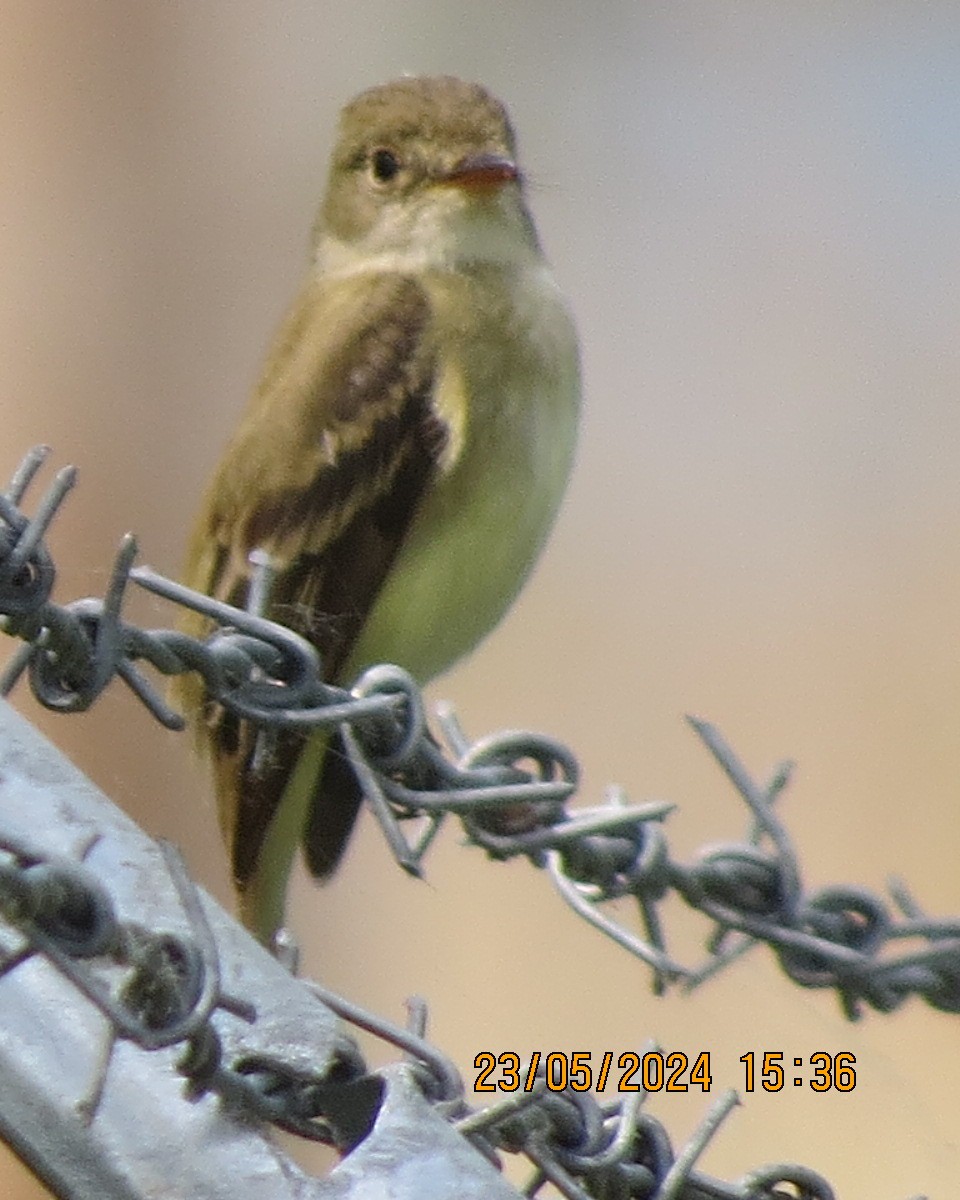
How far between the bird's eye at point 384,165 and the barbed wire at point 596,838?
1.08m

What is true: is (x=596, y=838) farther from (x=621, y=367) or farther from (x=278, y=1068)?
(x=621, y=367)

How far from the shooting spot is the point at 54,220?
109 inches

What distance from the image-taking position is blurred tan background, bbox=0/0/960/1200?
2416 mm

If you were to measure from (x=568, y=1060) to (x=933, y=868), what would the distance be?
1.31 meters

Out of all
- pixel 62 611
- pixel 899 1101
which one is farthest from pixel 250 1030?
pixel 899 1101

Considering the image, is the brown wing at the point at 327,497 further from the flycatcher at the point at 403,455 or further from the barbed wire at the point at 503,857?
the barbed wire at the point at 503,857

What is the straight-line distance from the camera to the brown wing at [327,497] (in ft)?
5.56

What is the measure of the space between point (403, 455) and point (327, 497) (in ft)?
0.24

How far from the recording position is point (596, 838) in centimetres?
90

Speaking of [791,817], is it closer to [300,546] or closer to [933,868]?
[933,868]

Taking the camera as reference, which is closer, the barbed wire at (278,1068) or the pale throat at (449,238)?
the barbed wire at (278,1068)
